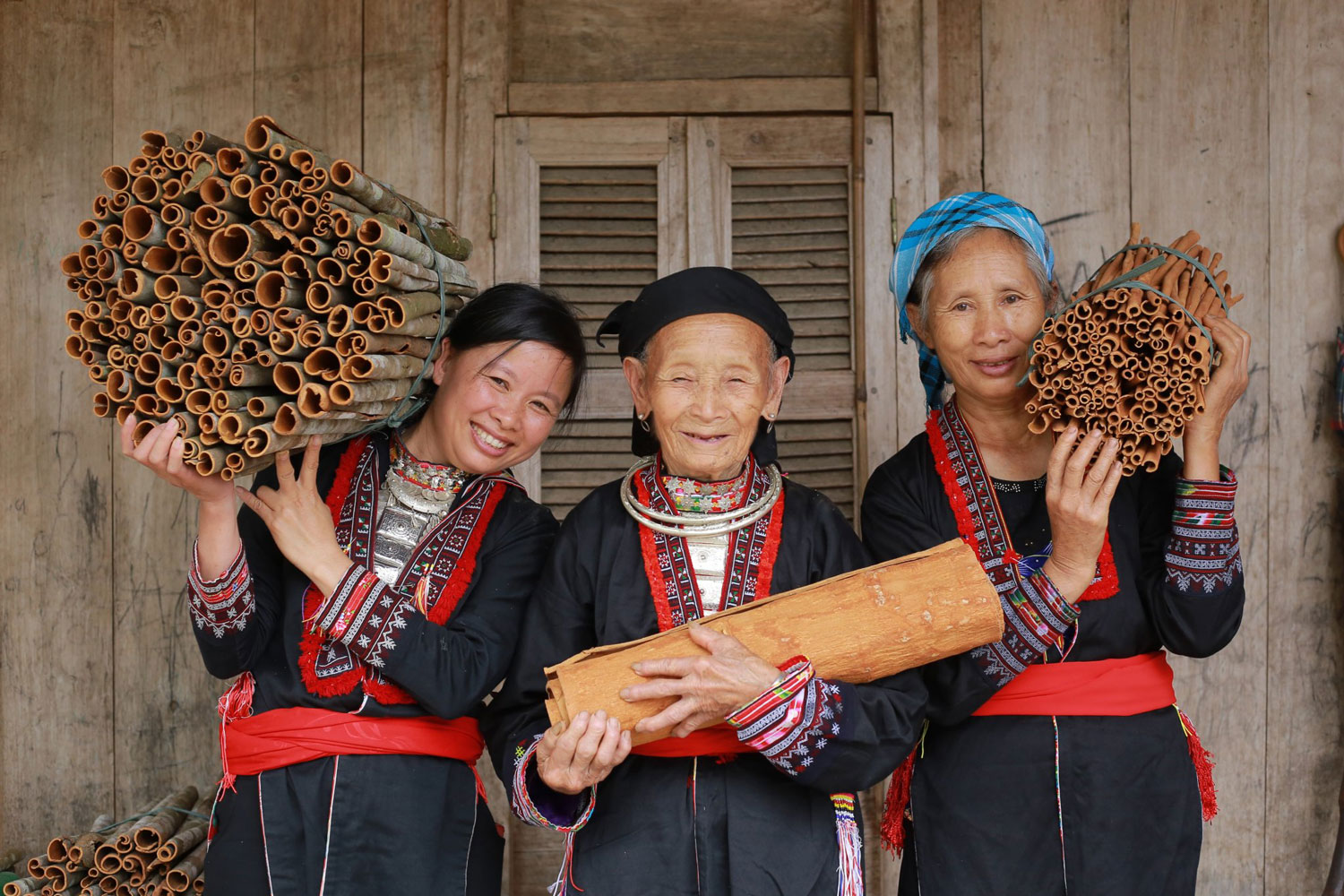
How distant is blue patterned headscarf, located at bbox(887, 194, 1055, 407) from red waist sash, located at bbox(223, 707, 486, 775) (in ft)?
4.32

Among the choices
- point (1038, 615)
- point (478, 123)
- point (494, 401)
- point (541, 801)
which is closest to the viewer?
point (541, 801)

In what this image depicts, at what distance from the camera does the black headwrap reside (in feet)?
6.84

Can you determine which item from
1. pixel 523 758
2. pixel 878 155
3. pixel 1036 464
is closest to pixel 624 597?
pixel 523 758

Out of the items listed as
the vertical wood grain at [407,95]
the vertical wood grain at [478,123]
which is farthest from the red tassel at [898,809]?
the vertical wood grain at [407,95]

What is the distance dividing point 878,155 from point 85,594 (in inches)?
102

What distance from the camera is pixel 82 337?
74.9 inches

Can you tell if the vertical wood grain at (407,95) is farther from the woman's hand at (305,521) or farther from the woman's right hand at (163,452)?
the woman's right hand at (163,452)

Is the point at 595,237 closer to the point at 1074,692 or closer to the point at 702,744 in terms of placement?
the point at 702,744

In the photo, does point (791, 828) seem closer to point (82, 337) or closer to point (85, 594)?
point (82, 337)

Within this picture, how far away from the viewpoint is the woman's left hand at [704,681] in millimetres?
1805

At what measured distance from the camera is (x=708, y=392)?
80.3 inches

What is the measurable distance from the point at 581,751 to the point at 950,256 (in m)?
1.24

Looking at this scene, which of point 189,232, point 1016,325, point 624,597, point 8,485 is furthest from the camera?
point 8,485

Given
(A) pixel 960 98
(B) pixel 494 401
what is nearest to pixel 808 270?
(A) pixel 960 98
